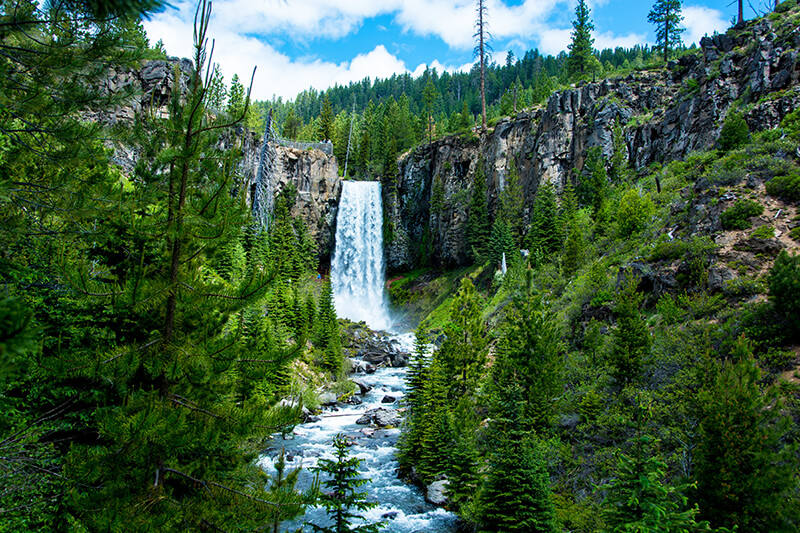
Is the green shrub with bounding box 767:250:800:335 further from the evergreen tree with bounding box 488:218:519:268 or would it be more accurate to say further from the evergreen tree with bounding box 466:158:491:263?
the evergreen tree with bounding box 466:158:491:263

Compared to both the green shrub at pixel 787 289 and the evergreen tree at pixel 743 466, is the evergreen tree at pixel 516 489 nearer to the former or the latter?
the evergreen tree at pixel 743 466

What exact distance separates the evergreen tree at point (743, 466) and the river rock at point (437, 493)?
7724 mm

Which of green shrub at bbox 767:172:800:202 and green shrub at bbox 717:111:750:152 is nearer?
green shrub at bbox 767:172:800:202

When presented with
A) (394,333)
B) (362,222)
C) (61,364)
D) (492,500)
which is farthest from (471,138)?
(61,364)

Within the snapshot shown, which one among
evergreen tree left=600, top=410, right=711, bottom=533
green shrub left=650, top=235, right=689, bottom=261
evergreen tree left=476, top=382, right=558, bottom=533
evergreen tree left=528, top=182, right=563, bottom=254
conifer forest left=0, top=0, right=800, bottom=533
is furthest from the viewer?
evergreen tree left=528, top=182, right=563, bottom=254

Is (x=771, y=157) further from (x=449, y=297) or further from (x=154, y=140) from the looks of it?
(x=449, y=297)

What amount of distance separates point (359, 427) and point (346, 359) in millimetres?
11687

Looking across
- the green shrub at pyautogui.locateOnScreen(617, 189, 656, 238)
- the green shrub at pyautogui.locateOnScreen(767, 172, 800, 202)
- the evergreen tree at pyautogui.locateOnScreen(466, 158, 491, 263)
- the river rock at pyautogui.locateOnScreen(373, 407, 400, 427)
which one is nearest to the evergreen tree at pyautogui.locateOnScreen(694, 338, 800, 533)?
the green shrub at pyautogui.locateOnScreen(767, 172, 800, 202)

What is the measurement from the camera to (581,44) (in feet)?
185

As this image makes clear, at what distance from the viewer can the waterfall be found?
54.4 m

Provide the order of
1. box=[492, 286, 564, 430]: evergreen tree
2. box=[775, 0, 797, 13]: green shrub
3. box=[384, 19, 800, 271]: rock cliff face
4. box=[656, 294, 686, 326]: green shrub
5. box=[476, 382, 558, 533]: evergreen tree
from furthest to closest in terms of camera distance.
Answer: box=[775, 0, 797, 13]: green shrub < box=[384, 19, 800, 271]: rock cliff face < box=[656, 294, 686, 326]: green shrub < box=[492, 286, 564, 430]: evergreen tree < box=[476, 382, 558, 533]: evergreen tree

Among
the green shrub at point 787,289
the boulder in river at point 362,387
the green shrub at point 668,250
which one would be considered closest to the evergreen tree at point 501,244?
the boulder in river at point 362,387

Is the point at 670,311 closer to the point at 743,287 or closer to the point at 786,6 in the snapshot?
the point at 743,287

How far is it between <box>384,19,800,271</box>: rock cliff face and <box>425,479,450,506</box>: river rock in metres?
28.8
